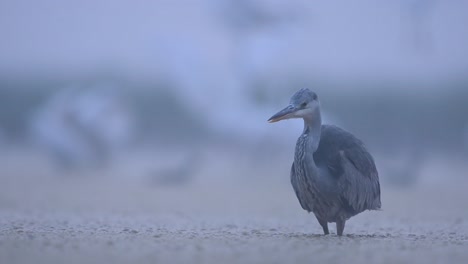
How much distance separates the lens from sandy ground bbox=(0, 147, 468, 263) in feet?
17.3

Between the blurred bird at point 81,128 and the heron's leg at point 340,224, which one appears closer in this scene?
the heron's leg at point 340,224

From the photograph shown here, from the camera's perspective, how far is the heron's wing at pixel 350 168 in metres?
6.37

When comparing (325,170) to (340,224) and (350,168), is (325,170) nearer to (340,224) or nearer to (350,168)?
(350,168)

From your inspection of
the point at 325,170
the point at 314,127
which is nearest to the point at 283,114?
the point at 314,127

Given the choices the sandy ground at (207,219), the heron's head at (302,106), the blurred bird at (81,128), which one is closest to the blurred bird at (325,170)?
the heron's head at (302,106)

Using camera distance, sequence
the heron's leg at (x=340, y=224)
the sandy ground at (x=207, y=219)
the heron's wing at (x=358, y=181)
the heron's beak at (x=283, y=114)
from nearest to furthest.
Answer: the sandy ground at (x=207, y=219)
the heron's beak at (x=283, y=114)
the heron's wing at (x=358, y=181)
the heron's leg at (x=340, y=224)

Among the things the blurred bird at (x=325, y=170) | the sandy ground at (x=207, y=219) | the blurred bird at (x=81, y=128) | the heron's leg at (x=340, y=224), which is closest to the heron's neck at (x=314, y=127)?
the blurred bird at (x=325, y=170)

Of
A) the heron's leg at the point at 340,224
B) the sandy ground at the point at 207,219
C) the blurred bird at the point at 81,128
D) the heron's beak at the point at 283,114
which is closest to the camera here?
the sandy ground at the point at 207,219

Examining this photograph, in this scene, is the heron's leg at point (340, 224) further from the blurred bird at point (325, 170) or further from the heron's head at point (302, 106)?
the heron's head at point (302, 106)

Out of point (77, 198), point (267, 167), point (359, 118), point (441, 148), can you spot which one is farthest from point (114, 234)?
point (359, 118)

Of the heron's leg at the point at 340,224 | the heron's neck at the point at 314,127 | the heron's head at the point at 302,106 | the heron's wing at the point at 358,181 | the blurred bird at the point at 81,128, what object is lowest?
the heron's leg at the point at 340,224

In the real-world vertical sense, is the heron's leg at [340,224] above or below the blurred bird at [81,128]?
below

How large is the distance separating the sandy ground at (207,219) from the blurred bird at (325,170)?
0.83 ft

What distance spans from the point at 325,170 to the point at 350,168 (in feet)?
0.79
